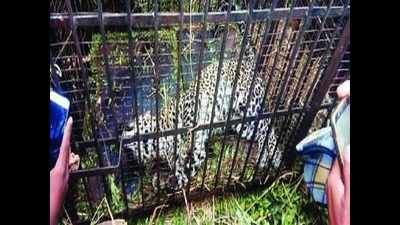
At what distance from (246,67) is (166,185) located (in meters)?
0.52

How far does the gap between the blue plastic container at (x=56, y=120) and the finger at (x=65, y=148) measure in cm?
2

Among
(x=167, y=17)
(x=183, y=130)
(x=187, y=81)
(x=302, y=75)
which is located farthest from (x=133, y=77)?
(x=302, y=75)

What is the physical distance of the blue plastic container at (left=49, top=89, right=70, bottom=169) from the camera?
4.20 feet

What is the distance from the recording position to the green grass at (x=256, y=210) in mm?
1709

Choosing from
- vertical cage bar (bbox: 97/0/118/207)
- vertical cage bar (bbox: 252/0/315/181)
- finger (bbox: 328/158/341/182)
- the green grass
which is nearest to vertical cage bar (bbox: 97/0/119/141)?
vertical cage bar (bbox: 97/0/118/207)

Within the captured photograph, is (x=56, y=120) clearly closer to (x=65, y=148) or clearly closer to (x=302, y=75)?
(x=65, y=148)

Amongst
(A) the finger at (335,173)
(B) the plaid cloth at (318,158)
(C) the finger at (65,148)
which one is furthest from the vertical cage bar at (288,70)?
(C) the finger at (65,148)

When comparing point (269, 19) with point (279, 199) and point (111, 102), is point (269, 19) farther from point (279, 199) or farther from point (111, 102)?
point (279, 199)

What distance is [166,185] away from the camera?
68.3 inches
